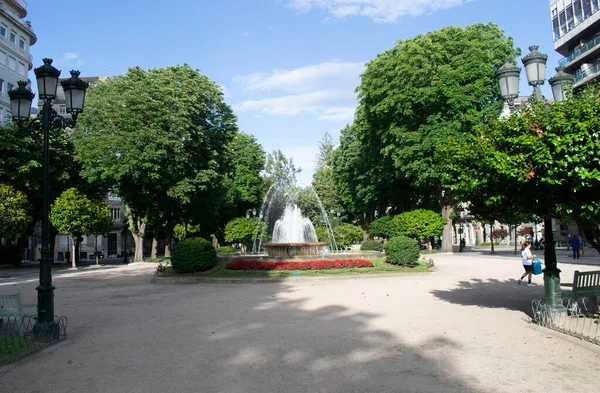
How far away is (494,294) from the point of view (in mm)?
13383

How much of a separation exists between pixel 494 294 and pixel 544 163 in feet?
24.0

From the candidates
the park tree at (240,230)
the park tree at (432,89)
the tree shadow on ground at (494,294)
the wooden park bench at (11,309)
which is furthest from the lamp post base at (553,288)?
the park tree at (240,230)

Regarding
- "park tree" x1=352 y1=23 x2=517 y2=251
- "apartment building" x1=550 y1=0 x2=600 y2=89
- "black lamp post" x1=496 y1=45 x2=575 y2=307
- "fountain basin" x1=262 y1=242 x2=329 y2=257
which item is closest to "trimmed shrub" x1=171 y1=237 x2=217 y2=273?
"fountain basin" x1=262 y1=242 x2=329 y2=257

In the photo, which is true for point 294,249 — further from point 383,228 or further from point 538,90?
point 383,228

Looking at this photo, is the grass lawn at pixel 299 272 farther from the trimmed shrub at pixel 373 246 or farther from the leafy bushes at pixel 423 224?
the leafy bushes at pixel 423 224

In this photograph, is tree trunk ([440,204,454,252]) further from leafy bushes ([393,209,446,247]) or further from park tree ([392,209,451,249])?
leafy bushes ([393,209,446,247])

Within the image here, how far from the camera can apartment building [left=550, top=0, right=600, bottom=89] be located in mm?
41219

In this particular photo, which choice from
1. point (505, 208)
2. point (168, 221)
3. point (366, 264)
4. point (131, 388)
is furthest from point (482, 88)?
point (131, 388)

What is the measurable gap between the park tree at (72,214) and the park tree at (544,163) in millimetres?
31642

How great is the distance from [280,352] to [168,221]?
37741 mm

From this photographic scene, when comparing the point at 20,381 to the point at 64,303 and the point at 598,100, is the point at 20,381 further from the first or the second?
the point at 598,100

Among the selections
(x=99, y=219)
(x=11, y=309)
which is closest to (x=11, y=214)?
(x=99, y=219)

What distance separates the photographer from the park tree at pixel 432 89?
32562 millimetres

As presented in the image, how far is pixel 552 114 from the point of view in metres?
7.64
